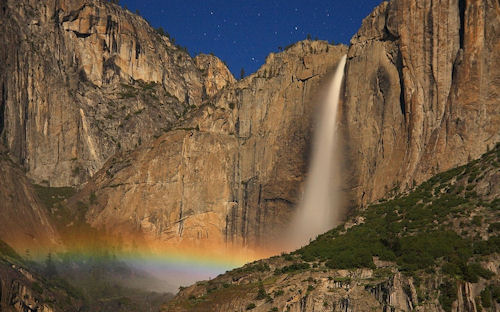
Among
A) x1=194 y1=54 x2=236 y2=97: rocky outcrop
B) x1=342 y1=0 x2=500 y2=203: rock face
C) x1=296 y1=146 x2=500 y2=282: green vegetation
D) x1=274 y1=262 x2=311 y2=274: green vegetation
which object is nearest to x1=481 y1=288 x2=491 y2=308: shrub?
x1=296 y1=146 x2=500 y2=282: green vegetation

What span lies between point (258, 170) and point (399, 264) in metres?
47.3

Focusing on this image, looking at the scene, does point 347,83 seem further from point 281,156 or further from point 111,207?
point 111,207

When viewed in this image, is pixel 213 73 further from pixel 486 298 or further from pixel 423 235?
pixel 486 298

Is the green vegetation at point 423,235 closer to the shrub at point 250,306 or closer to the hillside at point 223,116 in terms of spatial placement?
the hillside at point 223,116

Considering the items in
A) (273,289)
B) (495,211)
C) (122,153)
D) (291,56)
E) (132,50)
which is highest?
(132,50)

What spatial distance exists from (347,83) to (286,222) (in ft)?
60.6

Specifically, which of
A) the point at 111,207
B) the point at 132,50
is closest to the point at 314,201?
the point at 111,207

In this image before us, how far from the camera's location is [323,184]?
122 m

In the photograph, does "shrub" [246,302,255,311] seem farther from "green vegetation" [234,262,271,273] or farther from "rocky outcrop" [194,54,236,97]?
"rocky outcrop" [194,54,236,97]

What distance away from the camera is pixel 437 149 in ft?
349

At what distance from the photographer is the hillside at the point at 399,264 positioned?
78250 mm

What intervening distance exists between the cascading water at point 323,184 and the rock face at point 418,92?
6.71 feet

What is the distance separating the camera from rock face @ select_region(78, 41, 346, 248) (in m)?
128

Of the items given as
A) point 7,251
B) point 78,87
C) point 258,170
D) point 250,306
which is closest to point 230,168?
point 258,170
